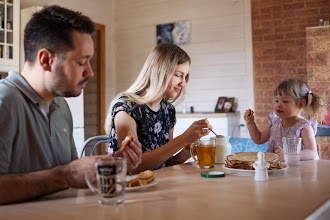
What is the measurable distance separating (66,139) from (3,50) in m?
3.13

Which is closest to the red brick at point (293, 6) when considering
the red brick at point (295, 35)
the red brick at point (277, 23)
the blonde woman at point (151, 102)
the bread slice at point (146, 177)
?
the red brick at point (277, 23)

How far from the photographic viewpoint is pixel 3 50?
13.6 ft

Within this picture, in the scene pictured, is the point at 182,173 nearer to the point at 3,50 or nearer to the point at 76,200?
the point at 76,200

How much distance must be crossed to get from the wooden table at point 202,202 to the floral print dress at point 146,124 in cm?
64

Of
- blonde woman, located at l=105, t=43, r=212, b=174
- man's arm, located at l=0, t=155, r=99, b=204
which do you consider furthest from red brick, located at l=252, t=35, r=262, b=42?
man's arm, located at l=0, t=155, r=99, b=204

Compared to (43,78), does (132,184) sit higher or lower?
lower

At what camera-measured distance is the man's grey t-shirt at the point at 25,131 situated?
3.71 feet

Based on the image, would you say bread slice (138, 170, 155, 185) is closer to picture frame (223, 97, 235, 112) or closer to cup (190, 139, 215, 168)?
cup (190, 139, 215, 168)

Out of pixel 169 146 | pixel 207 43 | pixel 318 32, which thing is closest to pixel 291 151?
pixel 169 146

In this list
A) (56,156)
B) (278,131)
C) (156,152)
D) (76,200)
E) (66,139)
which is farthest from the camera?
(278,131)

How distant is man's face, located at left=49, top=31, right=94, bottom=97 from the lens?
1.20 meters

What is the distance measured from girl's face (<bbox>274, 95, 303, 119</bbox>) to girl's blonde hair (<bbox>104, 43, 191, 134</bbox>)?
0.79 metres

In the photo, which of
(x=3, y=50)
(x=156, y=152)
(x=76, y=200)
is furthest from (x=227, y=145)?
(x=3, y=50)

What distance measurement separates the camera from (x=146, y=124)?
78.7 inches
